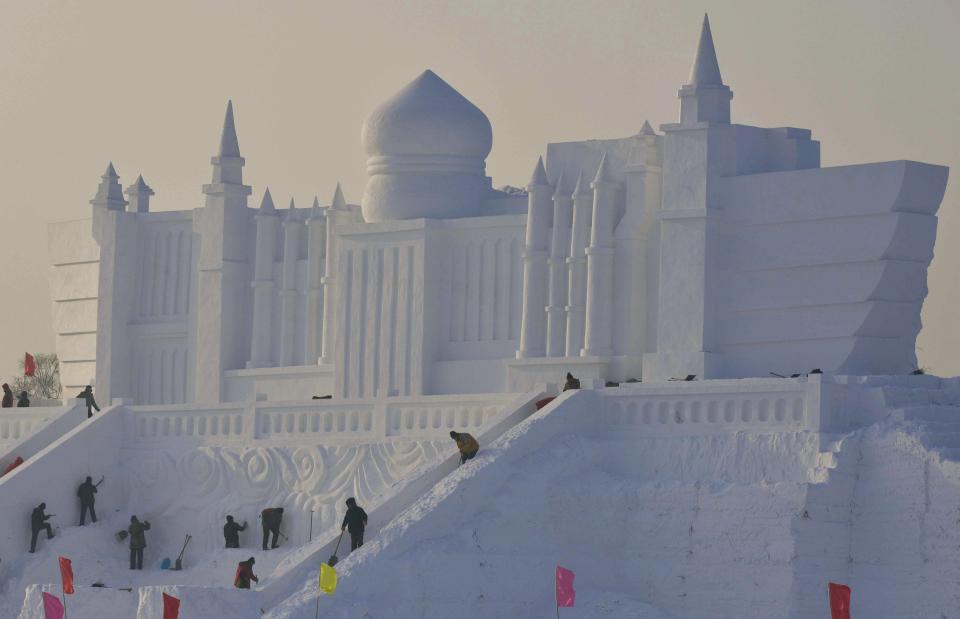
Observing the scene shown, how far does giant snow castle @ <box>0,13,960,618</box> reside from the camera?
39250 millimetres

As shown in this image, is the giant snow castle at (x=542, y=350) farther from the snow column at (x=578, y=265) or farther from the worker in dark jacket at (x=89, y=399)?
the worker in dark jacket at (x=89, y=399)

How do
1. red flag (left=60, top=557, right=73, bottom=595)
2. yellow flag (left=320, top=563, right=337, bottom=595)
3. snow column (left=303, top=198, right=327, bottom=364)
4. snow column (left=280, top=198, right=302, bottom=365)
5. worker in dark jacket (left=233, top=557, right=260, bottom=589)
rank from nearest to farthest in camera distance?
yellow flag (left=320, top=563, right=337, bottom=595)
red flag (left=60, top=557, right=73, bottom=595)
worker in dark jacket (left=233, top=557, right=260, bottom=589)
snow column (left=303, top=198, right=327, bottom=364)
snow column (left=280, top=198, right=302, bottom=365)

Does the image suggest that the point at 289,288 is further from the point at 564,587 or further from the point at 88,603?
the point at 564,587

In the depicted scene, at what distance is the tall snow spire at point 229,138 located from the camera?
5394 cm

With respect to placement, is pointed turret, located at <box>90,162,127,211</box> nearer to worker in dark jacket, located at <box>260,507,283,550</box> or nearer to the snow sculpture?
the snow sculpture

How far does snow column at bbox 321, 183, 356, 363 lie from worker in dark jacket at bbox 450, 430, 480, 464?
9.73m

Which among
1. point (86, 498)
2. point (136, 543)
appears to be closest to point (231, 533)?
point (136, 543)

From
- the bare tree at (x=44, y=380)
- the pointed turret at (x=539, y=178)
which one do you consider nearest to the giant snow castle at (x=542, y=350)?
the pointed turret at (x=539, y=178)

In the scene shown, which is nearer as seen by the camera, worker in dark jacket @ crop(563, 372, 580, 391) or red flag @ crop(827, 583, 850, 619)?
red flag @ crop(827, 583, 850, 619)

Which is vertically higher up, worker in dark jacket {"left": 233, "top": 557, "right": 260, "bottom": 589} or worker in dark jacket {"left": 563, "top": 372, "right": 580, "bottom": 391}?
worker in dark jacket {"left": 563, "top": 372, "right": 580, "bottom": 391}

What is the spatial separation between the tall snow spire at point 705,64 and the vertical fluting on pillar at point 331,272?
351 inches

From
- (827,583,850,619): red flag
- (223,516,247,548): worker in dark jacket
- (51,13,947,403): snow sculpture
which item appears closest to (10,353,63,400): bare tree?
(51,13,947,403): snow sculpture

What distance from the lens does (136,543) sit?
154 feet

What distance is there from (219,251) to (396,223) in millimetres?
5760
